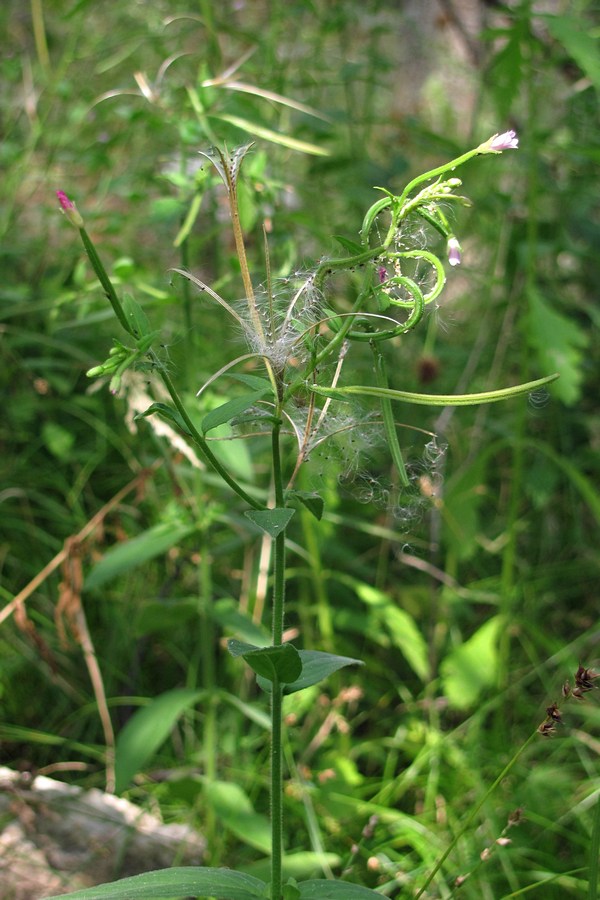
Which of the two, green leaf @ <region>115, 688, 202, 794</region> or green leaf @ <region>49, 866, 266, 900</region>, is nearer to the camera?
green leaf @ <region>49, 866, 266, 900</region>

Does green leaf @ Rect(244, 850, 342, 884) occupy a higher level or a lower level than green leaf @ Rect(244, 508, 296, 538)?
lower

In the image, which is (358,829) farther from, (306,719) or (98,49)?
(98,49)

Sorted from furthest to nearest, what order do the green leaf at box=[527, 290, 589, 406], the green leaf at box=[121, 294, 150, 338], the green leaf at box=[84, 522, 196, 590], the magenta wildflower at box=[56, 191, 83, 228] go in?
1. the green leaf at box=[527, 290, 589, 406]
2. the green leaf at box=[84, 522, 196, 590]
3. the green leaf at box=[121, 294, 150, 338]
4. the magenta wildflower at box=[56, 191, 83, 228]

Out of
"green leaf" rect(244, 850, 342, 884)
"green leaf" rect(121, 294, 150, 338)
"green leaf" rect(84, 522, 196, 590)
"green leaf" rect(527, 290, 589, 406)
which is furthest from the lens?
"green leaf" rect(527, 290, 589, 406)

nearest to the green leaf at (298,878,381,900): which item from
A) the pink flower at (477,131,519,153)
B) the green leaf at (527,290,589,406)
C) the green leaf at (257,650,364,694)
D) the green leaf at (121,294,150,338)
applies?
the green leaf at (257,650,364,694)

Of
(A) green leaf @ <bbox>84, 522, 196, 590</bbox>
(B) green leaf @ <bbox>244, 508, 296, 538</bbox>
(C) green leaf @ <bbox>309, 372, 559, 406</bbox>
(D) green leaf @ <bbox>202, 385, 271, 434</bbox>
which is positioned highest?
(D) green leaf @ <bbox>202, 385, 271, 434</bbox>

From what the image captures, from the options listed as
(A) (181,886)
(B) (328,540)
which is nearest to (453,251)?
(A) (181,886)

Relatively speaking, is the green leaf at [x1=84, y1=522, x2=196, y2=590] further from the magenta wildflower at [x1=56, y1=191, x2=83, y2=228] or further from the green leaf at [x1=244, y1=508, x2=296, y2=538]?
the magenta wildflower at [x1=56, y1=191, x2=83, y2=228]
